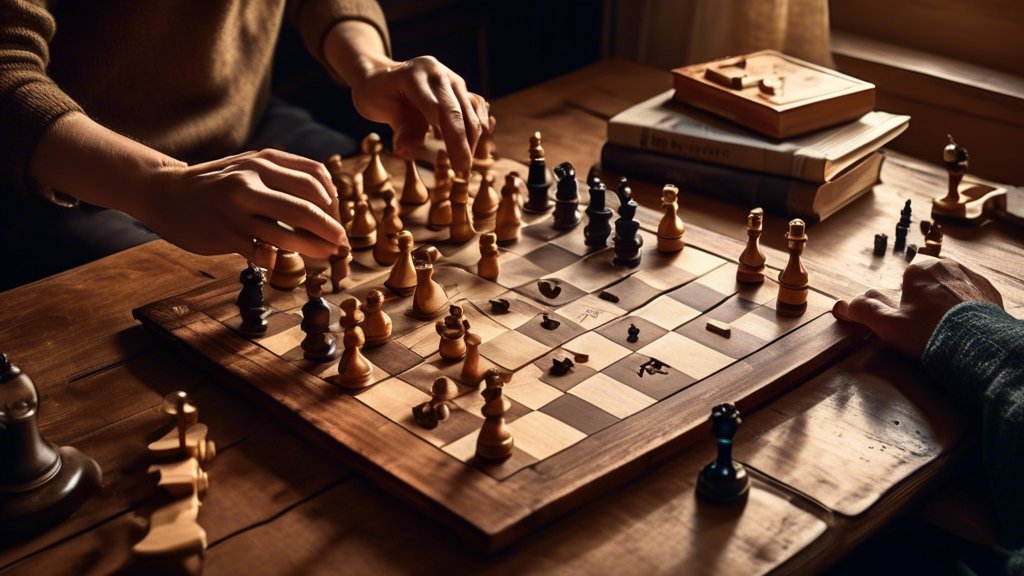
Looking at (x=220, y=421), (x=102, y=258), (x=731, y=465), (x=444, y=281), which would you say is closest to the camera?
(x=731, y=465)

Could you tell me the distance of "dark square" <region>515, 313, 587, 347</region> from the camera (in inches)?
44.9

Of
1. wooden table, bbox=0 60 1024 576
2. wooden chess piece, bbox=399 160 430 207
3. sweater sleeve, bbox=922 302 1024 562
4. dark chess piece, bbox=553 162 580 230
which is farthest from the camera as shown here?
wooden chess piece, bbox=399 160 430 207

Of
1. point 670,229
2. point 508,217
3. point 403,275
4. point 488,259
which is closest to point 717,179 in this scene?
point 670,229

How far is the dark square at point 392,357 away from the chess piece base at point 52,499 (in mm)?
323

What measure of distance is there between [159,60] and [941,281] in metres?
1.38

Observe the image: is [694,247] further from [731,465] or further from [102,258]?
[102,258]

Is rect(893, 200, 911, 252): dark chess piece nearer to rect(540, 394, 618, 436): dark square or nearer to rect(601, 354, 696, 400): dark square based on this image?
rect(601, 354, 696, 400): dark square

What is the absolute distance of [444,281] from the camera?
1.29 m

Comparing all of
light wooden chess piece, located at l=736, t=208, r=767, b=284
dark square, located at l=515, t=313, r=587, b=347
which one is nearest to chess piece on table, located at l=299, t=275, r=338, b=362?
dark square, located at l=515, t=313, r=587, b=347

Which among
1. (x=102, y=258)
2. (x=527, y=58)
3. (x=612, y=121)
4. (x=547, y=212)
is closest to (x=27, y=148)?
(x=102, y=258)

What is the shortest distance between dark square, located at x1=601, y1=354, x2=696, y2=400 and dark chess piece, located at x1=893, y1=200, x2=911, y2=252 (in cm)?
54

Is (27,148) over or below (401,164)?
over

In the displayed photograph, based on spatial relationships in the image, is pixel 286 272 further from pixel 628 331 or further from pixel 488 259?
pixel 628 331

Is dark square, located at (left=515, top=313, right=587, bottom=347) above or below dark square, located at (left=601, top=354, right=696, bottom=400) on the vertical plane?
below
